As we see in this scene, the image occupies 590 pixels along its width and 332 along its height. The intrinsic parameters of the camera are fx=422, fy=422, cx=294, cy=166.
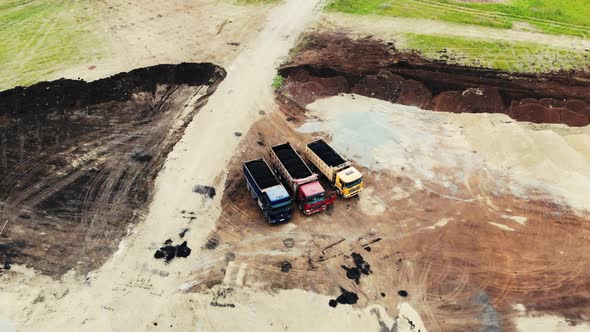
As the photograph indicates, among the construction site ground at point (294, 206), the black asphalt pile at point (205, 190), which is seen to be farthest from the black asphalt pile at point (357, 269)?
the black asphalt pile at point (205, 190)

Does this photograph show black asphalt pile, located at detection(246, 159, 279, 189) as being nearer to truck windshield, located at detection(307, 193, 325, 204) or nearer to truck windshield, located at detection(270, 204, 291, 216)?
truck windshield, located at detection(270, 204, 291, 216)

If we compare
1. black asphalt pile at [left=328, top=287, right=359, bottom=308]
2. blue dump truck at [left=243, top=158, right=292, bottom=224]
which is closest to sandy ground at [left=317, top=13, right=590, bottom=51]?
blue dump truck at [left=243, top=158, right=292, bottom=224]

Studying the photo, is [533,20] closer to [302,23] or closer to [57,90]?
[302,23]

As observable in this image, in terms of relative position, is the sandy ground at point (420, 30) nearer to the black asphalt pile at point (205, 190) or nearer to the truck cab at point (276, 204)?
the black asphalt pile at point (205, 190)

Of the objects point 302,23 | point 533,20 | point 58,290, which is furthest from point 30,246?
point 533,20

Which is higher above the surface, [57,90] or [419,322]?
[57,90]

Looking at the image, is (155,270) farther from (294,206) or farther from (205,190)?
(294,206)

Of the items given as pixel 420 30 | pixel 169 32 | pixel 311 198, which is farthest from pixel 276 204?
pixel 420 30
